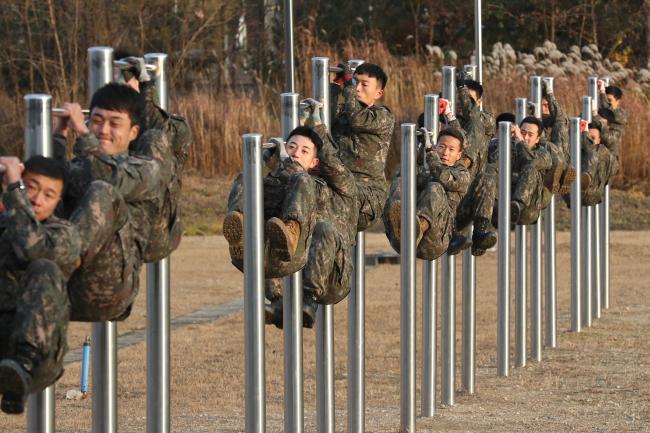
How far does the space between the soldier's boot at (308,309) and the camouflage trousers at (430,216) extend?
2095mm

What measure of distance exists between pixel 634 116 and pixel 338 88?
1981 cm

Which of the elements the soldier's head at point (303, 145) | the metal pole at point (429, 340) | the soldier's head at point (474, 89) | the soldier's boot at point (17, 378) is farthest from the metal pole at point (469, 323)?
the soldier's boot at point (17, 378)

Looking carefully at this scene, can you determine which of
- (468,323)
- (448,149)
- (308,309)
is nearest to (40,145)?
(308,309)

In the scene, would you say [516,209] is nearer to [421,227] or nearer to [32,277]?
[421,227]

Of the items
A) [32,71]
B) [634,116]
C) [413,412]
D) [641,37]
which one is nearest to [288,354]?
[413,412]

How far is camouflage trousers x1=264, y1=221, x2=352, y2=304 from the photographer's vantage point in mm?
10570

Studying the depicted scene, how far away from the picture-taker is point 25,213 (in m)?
7.32

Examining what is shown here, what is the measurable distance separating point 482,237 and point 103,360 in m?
6.70

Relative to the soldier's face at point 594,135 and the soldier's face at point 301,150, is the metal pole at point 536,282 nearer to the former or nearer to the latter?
the soldier's face at point 594,135

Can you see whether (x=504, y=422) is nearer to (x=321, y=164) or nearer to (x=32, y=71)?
(x=321, y=164)

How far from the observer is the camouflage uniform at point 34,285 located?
7215 millimetres

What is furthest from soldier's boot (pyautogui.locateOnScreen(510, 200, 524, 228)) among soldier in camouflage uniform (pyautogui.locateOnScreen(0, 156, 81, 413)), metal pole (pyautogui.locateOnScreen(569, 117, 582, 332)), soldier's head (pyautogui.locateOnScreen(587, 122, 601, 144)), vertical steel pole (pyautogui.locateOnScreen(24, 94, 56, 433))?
soldier in camouflage uniform (pyautogui.locateOnScreen(0, 156, 81, 413))

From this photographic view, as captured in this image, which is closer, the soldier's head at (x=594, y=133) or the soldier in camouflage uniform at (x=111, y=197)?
the soldier in camouflage uniform at (x=111, y=197)

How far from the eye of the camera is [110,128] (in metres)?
8.32
